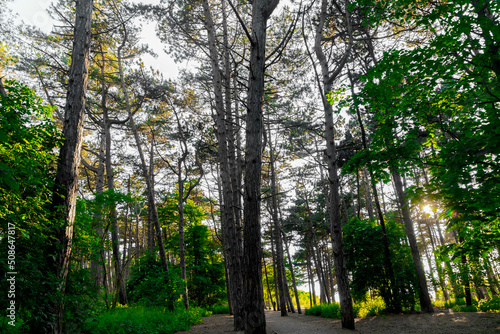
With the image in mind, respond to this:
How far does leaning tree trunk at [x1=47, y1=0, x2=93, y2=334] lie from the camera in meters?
4.30

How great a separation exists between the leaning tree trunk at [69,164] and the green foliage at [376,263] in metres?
8.70

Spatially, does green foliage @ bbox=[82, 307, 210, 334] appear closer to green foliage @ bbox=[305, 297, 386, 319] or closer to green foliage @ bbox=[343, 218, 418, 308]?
green foliage @ bbox=[305, 297, 386, 319]

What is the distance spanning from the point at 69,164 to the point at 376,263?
10.1 metres

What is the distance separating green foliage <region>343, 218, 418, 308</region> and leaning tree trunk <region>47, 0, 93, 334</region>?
8.70 meters

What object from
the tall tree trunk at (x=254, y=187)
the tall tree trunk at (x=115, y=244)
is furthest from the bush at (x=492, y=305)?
the tall tree trunk at (x=115, y=244)

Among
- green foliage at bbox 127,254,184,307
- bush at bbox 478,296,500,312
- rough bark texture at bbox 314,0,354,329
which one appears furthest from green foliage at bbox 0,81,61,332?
bush at bbox 478,296,500,312

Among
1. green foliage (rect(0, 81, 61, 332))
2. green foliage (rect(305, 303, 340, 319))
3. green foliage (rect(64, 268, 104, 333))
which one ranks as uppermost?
green foliage (rect(0, 81, 61, 332))

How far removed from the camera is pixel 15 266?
3352mm

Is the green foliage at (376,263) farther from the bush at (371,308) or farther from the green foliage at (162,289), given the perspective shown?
the green foliage at (162,289)

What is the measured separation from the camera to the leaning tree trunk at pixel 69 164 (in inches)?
169

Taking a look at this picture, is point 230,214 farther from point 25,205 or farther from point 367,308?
point 367,308

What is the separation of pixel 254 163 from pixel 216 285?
1606cm

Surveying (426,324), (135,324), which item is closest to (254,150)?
(135,324)

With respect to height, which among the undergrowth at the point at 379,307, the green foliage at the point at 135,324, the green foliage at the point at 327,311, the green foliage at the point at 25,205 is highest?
the green foliage at the point at 25,205
